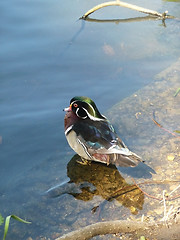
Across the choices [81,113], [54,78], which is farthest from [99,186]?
[54,78]

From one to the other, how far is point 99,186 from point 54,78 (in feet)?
7.88

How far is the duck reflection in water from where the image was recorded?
139 inches

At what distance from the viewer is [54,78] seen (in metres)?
5.68

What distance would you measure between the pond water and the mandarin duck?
0.22 m

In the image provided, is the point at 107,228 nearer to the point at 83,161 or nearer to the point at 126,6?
the point at 83,161

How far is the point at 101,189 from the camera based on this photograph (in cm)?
370

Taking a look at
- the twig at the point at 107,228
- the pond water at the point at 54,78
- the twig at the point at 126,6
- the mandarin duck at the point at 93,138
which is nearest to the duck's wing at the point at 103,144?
the mandarin duck at the point at 93,138

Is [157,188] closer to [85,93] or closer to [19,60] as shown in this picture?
[85,93]

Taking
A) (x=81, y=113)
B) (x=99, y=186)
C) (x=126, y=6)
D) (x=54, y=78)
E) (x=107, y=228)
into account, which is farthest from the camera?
(x=126, y=6)

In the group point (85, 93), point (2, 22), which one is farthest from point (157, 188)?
point (2, 22)

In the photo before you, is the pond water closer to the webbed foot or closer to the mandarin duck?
the webbed foot

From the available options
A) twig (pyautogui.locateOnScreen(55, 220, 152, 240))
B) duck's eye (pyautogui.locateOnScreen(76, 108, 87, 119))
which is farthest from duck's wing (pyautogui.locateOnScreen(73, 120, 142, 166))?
twig (pyautogui.locateOnScreen(55, 220, 152, 240))

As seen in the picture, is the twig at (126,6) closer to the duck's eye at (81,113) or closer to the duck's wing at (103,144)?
the duck's eye at (81,113)

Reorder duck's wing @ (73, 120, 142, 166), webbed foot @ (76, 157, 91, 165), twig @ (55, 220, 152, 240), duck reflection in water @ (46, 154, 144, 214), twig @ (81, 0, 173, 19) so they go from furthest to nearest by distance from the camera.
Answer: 1. twig @ (81, 0, 173, 19)
2. webbed foot @ (76, 157, 91, 165)
3. duck's wing @ (73, 120, 142, 166)
4. duck reflection in water @ (46, 154, 144, 214)
5. twig @ (55, 220, 152, 240)
